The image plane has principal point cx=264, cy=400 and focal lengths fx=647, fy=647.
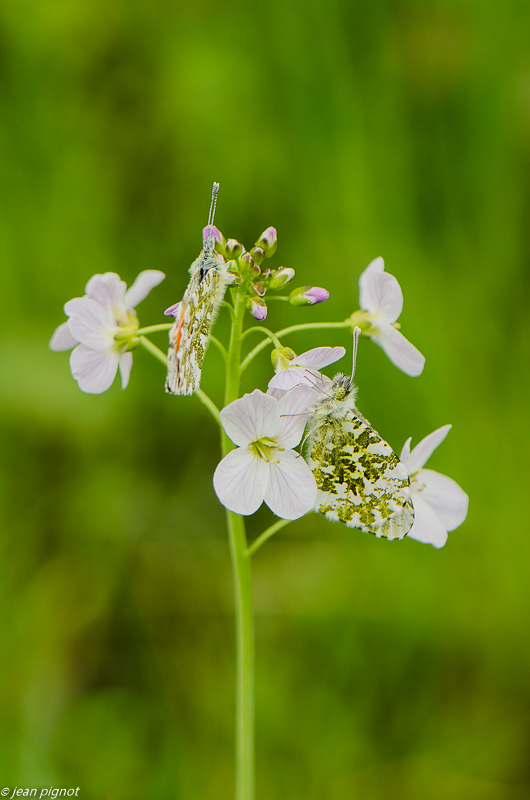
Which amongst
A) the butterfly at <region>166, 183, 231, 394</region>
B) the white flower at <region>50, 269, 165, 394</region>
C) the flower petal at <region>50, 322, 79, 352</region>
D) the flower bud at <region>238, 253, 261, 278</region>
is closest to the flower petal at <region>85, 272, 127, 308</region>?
the white flower at <region>50, 269, 165, 394</region>

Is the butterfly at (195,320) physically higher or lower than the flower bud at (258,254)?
lower

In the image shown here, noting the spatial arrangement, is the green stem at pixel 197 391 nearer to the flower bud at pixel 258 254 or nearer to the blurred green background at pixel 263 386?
the flower bud at pixel 258 254

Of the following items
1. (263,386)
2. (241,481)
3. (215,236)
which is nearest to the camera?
Answer: (241,481)

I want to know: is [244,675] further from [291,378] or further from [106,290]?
[106,290]

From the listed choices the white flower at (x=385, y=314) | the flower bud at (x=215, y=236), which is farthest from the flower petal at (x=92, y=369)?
the white flower at (x=385, y=314)

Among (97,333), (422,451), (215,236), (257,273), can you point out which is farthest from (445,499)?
(97,333)

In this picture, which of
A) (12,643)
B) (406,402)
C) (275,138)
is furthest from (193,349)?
(275,138)
